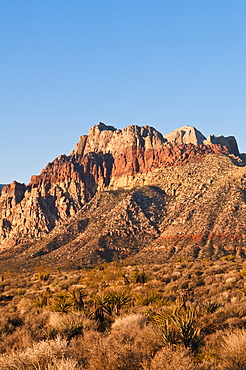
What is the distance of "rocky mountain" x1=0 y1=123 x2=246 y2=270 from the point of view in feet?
288

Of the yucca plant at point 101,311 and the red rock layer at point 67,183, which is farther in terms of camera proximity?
the red rock layer at point 67,183

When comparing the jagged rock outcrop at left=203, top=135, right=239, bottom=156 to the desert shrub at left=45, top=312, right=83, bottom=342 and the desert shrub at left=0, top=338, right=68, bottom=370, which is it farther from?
the desert shrub at left=0, top=338, right=68, bottom=370

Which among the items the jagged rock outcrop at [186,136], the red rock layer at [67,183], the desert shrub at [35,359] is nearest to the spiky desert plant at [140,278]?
the desert shrub at [35,359]

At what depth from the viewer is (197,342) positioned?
1077 cm

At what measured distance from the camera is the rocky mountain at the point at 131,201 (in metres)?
87.9

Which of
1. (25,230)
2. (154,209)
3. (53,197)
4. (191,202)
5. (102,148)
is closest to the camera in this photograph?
(191,202)

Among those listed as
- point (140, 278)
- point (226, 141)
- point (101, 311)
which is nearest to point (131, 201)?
point (226, 141)

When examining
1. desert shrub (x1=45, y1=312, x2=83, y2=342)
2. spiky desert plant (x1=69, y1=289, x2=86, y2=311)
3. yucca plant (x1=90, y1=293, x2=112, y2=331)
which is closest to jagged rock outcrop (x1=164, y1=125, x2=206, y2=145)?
spiky desert plant (x1=69, y1=289, x2=86, y2=311)

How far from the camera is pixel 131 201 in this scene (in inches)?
4422

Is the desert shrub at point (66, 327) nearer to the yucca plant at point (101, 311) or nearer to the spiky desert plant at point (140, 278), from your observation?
the yucca plant at point (101, 311)

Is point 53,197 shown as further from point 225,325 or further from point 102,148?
point 225,325

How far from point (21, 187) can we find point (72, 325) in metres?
156

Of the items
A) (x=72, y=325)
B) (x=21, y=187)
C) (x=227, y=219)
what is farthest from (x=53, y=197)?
(x=72, y=325)

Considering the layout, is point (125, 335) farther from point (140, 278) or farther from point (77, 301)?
point (140, 278)
